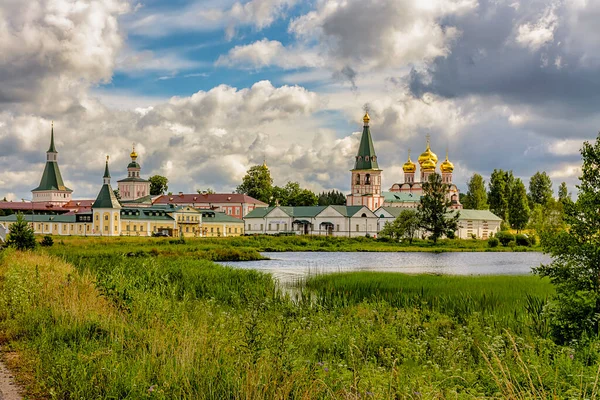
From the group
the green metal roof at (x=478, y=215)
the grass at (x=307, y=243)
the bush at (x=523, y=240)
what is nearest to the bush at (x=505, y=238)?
the bush at (x=523, y=240)

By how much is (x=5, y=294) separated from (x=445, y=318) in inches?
347

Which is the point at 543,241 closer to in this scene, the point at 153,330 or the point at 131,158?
the point at 153,330

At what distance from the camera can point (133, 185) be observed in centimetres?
12069

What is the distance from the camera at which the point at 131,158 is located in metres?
125

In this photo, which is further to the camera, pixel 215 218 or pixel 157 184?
pixel 157 184

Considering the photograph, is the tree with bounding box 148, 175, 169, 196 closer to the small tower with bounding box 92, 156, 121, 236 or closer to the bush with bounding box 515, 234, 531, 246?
the small tower with bounding box 92, 156, 121, 236

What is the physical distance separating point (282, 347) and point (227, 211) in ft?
354

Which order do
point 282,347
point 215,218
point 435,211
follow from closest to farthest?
point 282,347
point 435,211
point 215,218

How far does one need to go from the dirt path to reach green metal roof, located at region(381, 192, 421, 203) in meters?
107

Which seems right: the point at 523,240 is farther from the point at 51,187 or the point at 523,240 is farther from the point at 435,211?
the point at 51,187

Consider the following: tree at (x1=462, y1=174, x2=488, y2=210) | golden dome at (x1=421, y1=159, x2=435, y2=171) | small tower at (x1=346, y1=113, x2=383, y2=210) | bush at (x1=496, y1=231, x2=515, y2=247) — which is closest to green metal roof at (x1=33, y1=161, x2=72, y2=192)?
small tower at (x1=346, y1=113, x2=383, y2=210)

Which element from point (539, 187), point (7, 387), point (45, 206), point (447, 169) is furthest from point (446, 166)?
point (7, 387)

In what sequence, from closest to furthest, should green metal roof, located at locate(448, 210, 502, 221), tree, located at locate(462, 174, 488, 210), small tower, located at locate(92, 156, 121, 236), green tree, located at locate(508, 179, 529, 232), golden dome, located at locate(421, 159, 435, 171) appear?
small tower, located at locate(92, 156, 121, 236) < green metal roof, located at locate(448, 210, 502, 221) < green tree, located at locate(508, 179, 529, 232) < tree, located at locate(462, 174, 488, 210) < golden dome, located at locate(421, 159, 435, 171)

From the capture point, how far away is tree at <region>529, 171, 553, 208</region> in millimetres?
114562
